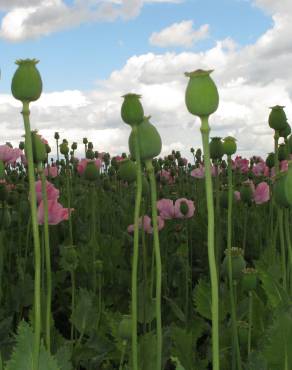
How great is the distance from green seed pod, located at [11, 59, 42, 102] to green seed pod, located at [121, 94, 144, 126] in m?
0.16

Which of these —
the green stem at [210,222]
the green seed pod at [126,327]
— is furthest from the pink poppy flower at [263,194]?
the green stem at [210,222]

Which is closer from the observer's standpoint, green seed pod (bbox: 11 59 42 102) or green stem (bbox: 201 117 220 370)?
green stem (bbox: 201 117 220 370)

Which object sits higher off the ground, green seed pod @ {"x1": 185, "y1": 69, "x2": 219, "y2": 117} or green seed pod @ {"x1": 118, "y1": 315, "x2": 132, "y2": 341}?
green seed pod @ {"x1": 185, "y1": 69, "x2": 219, "y2": 117}

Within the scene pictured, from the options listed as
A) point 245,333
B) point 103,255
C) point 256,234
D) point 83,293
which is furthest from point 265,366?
point 256,234

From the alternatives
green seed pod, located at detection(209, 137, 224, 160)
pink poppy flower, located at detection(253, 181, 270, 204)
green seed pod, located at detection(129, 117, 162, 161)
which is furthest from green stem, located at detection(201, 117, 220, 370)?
pink poppy flower, located at detection(253, 181, 270, 204)

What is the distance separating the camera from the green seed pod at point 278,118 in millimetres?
1593

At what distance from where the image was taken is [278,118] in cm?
159

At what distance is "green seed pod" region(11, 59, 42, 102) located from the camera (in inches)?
35.8

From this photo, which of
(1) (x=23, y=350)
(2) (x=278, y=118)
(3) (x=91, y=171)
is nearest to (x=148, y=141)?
(1) (x=23, y=350)

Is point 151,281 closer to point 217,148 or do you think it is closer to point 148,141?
point 217,148

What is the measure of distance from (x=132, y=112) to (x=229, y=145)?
0.51 m

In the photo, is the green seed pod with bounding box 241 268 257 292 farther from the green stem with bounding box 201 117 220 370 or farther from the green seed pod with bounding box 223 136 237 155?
the green stem with bounding box 201 117 220 370

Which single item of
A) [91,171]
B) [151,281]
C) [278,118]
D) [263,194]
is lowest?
[151,281]

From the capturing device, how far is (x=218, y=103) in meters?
0.84
